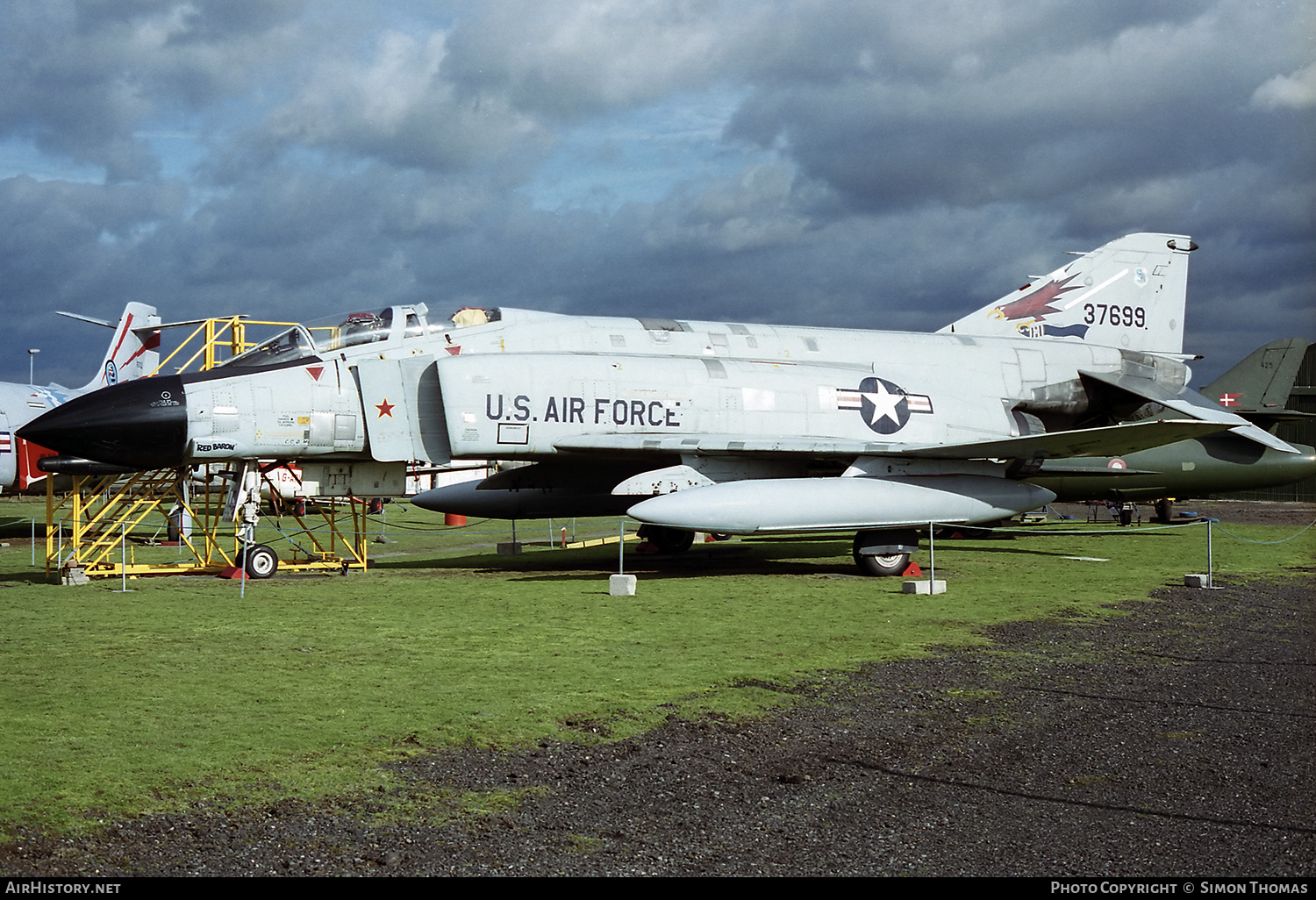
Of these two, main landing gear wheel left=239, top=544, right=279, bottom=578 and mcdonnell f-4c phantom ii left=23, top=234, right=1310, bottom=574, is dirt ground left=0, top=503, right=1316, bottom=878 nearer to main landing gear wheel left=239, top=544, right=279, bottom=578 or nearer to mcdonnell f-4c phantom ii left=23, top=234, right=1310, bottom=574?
mcdonnell f-4c phantom ii left=23, top=234, right=1310, bottom=574

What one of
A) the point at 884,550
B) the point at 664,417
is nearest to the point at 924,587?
the point at 884,550

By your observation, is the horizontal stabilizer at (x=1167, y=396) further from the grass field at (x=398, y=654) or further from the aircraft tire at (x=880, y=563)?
the aircraft tire at (x=880, y=563)

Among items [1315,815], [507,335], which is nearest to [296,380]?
[507,335]

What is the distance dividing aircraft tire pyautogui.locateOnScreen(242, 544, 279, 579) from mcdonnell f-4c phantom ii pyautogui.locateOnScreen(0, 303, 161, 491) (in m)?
4.20

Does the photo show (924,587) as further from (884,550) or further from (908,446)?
(908,446)

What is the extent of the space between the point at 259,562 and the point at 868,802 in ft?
33.7

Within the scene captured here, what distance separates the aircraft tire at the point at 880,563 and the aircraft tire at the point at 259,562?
7.37m

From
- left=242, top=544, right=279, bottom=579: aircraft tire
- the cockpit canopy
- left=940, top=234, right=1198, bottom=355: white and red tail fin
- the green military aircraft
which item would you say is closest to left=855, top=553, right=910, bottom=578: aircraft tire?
left=940, top=234, right=1198, bottom=355: white and red tail fin

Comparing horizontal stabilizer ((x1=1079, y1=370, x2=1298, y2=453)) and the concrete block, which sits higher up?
horizontal stabilizer ((x1=1079, y1=370, x2=1298, y2=453))

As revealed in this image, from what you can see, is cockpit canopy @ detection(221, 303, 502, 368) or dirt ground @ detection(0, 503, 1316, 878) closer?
dirt ground @ detection(0, 503, 1316, 878)

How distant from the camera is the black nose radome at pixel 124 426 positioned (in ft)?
34.5

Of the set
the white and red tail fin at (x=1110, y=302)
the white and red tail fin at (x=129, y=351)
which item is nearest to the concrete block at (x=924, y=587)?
the white and red tail fin at (x=1110, y=302)

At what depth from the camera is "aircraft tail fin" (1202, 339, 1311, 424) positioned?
20266 mm

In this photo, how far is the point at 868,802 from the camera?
14.0 feet
